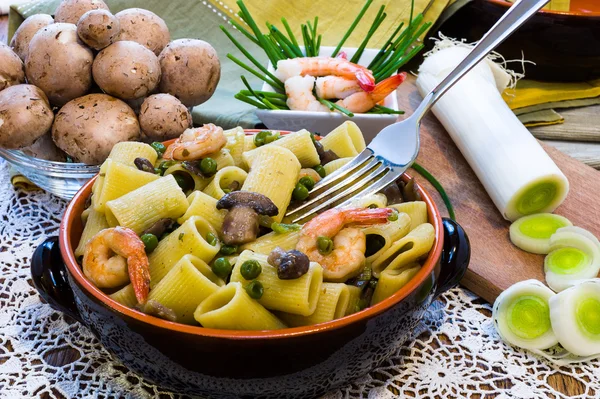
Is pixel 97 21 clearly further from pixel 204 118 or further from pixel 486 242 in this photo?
pixel 486 242

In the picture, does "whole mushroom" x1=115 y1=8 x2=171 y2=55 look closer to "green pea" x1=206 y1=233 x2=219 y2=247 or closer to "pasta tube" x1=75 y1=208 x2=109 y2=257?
"pasta tube" x1=75 y1=208 x2=109 y2=257

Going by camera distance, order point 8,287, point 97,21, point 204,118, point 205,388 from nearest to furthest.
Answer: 1. point 205,388
2. point 8,287
3. point 97,21
4. point 204,118

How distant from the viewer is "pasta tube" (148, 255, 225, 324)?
115cm

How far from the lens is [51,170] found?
1719 millimetres

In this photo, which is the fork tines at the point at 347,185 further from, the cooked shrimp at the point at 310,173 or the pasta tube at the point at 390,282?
the pasta tube at the point at 390,282

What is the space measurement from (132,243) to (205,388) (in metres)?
0.31

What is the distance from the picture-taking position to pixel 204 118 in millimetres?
2176

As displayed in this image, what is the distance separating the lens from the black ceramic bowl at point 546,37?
231 centimetres

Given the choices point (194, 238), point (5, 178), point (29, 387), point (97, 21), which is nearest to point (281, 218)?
point (194, 238)

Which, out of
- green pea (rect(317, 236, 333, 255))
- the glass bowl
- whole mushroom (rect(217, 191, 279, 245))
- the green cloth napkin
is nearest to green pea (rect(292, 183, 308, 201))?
whole mushroom (rect(217, 191, 279, 245))

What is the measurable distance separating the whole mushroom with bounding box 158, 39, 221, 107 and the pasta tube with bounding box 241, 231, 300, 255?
0.76 metres

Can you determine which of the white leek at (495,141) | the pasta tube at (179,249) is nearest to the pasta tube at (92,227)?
the pasta tube at (179,249)

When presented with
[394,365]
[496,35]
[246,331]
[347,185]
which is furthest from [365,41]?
[246,331]

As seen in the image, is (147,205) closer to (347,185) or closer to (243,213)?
(243,213)
